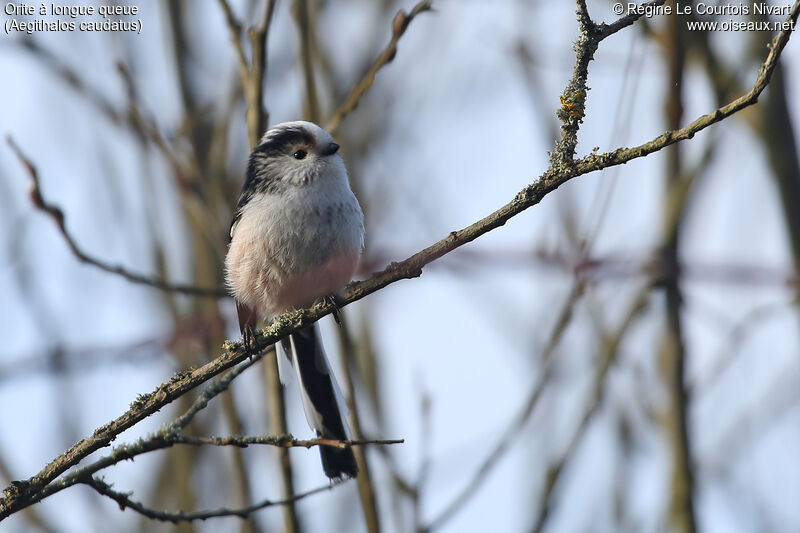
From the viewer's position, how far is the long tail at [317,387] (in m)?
3.30

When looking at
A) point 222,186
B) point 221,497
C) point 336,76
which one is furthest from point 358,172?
point 221,497

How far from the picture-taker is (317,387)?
343 centimetres

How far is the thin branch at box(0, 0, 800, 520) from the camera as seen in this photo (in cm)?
162

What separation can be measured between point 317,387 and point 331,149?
100 cm

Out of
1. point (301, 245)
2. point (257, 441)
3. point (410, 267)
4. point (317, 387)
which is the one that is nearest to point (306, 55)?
point (301, 245)

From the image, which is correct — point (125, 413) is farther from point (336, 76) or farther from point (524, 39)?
point (336, 76)

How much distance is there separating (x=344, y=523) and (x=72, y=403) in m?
1.84

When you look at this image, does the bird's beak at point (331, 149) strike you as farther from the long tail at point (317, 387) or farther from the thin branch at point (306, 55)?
the long tail at point (317, 387)

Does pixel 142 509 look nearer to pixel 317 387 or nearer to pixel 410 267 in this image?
pixel 410 267

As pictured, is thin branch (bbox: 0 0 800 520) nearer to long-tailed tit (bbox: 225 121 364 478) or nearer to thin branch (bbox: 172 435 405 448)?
thin branch (bbox: 172 435 405 448)

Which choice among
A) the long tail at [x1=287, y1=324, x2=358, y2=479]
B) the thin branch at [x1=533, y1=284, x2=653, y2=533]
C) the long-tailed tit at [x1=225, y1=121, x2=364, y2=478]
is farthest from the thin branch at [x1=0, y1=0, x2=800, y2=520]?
the thin branch at [x1=533, y1=284, x2=653, y2=533]

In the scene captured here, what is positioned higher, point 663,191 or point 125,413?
point 663,191

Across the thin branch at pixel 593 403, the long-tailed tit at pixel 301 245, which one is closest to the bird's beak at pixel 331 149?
the long-tailed tit at pixel 301 245

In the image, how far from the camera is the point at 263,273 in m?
3.16
